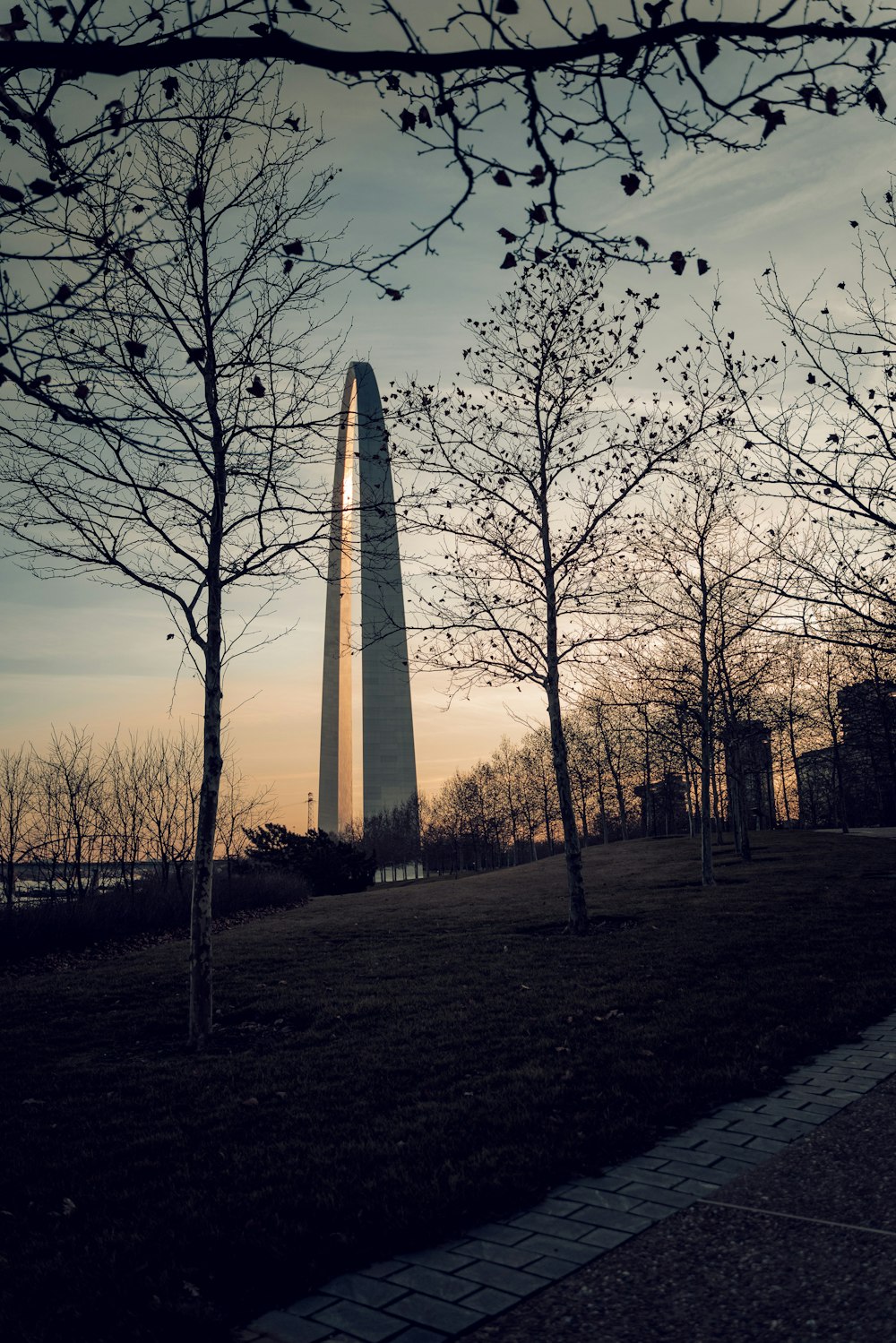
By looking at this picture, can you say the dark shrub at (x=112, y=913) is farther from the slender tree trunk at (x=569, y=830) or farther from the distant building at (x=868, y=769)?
the distant building at (x=868, y=769)

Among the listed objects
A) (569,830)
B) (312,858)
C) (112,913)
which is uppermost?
(569,830)

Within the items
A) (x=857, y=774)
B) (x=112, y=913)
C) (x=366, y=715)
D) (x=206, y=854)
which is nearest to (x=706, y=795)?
(x=112, y=913)

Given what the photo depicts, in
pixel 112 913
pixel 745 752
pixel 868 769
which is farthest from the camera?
pixel 868 769

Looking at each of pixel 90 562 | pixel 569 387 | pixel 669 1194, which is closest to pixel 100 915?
pixel 90 562

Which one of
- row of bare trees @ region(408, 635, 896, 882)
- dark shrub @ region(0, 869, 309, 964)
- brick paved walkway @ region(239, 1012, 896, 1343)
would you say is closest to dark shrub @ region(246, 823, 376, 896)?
dark shrub @ region(0, 869, 309, 964)

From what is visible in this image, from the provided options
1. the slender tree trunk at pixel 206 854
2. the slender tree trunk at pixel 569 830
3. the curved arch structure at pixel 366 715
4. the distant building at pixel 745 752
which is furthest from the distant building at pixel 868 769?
the curved arch structure at pixel 366 715

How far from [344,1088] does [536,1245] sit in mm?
2905

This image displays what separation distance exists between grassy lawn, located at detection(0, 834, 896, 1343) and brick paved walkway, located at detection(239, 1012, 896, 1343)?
0.54 feet

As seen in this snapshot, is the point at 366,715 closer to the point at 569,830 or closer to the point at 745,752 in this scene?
the point at 745,752

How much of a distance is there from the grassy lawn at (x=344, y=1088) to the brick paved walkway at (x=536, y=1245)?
165 millimetres

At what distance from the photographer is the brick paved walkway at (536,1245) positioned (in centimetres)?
322

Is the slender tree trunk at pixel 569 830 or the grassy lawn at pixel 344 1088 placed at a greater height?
the slender tree trunk at pixel 569 830

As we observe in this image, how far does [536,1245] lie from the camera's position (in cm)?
377

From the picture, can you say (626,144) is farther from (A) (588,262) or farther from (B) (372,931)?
(B) (372,931)
